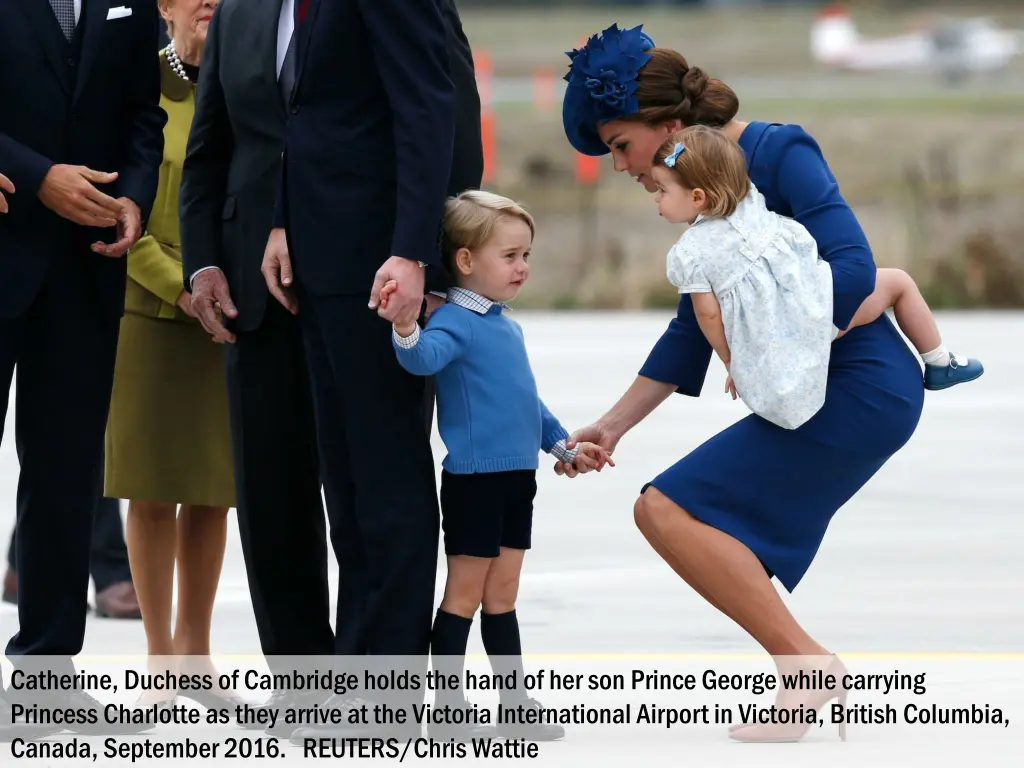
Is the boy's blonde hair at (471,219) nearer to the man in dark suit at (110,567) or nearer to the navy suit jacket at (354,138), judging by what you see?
the navy suit jacket at (354,138)

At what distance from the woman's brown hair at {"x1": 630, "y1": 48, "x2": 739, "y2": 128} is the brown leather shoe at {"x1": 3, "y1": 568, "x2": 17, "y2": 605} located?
3081 millimetres

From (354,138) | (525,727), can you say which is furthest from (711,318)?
(525,727)

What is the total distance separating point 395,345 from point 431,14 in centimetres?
70

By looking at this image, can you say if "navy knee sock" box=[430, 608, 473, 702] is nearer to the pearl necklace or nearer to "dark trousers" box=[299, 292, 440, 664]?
"dark trousers" box=[299, 292, 440, 664]

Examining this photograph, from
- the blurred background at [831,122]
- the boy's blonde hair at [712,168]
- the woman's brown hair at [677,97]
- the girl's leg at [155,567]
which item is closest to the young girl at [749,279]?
the boy's blonde hair at [712,168]

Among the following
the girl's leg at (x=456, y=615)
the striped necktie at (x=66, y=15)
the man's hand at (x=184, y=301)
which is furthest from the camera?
the man's hand at (x=184, y=301)

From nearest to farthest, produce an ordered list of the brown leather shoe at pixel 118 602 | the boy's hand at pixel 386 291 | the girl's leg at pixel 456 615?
the boy's hand at pixel 386 291 < the girl's leg at pixel 456 615 < the brown leather shoe at pixel 118 602

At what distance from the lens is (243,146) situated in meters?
4.79

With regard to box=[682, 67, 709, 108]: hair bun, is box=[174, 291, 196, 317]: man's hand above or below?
below

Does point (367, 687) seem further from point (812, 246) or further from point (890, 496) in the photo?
point (890, 496)

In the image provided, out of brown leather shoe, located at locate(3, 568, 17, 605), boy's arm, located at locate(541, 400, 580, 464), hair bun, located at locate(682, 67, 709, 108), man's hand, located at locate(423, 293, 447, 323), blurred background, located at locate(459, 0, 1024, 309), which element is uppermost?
hair bun, located at locate(682, 67, 709, 108)

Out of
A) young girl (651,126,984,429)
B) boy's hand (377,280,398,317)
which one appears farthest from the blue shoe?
boy's hand (377,280,398,317)

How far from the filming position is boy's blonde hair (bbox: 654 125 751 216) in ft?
14.8

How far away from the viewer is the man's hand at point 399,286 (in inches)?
169
